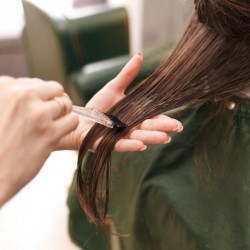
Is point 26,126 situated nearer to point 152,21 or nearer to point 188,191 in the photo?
point 188,191

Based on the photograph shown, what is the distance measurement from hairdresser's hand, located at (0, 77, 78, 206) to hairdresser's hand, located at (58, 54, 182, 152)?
18 centimetres

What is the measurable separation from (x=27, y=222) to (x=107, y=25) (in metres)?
1.00

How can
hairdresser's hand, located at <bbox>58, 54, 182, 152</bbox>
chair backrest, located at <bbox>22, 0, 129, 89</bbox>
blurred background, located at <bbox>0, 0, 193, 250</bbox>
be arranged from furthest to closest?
chair backrest, located at <bbox>22, 0, 129, 89</bbox> → blurred background, located at <bbox>0, 0, 193, 250</bbox> → hairdresser's hand, located at <bbox>58, 54, 182, 152</bbox>

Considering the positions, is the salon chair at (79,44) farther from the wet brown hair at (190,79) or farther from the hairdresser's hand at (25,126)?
the hairdresser's hand at (25,126)

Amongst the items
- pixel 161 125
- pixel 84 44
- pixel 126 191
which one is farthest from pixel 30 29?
pixel 161 125

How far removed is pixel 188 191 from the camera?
0.80 metres

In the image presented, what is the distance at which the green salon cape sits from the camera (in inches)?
29.5

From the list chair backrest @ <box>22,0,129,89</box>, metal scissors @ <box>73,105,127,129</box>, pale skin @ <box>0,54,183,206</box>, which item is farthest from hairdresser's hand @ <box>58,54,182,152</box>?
chair backrest @ <box>22,0,129,89</box>

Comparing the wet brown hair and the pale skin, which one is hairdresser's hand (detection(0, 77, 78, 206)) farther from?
the wet brown hair

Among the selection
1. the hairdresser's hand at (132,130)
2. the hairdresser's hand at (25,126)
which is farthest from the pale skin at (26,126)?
the hairdresser's hand at (132,130)

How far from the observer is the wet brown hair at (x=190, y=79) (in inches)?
28.1

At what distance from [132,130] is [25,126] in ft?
0.88

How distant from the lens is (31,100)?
53cm

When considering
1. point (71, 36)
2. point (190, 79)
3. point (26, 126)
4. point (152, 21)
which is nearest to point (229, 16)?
point (190, 79)
